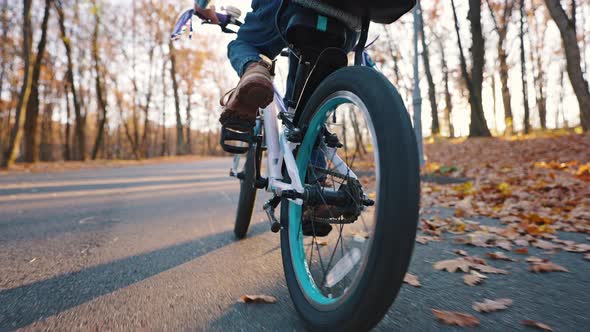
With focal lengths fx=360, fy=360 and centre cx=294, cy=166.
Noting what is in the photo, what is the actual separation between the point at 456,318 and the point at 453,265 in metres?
0.69

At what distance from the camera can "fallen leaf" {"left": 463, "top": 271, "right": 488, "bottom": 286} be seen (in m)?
1.78

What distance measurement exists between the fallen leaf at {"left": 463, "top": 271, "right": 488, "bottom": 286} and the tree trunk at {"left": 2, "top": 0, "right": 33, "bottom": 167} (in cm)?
1439

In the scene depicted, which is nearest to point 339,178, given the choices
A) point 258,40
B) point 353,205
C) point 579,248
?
point 353,205

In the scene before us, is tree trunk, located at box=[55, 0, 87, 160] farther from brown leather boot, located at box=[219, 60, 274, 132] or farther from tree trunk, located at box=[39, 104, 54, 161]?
tree trunk, located at box=[39, 104, 54, 161]

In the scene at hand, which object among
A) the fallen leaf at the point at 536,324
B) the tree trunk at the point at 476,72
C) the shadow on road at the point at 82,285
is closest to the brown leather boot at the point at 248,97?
the shadow on road at the point at 82,285

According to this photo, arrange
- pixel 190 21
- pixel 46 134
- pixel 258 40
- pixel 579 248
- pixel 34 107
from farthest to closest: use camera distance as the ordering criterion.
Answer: pixel 46 134 → pixel 34 107 → pixel 190 21 → pixel 579 248 → pixel 258 40

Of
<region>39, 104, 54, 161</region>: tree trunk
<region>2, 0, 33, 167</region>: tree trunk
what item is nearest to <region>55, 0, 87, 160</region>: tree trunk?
<region>2, 0, 33, 167</region>: tree trunk

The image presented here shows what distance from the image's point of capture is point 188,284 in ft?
6.05

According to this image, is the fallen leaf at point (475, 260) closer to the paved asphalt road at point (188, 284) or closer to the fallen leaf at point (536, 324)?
the paved asphalt road at point (188, 284)

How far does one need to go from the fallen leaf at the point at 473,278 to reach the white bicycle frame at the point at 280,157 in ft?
2.67

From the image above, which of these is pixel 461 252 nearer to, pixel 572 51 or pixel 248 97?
pixel 248 97

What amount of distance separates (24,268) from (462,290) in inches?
94.7

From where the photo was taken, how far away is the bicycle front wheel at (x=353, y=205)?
3.32 feet

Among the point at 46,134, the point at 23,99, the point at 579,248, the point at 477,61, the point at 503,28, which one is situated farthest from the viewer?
the point at 46,134
